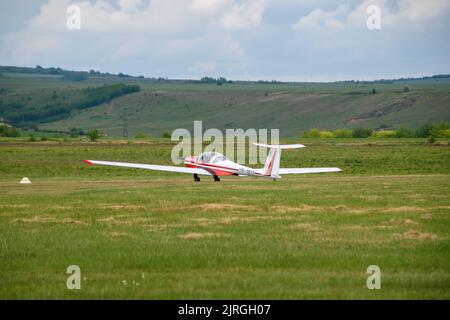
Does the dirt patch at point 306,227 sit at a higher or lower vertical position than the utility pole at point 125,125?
lower

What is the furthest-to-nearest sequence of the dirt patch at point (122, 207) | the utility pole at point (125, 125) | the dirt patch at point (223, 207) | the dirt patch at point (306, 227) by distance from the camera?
the utility pole at point (125, 125) → the dirt patch at point (122, 207) → the dirt patch at point (223, 207) → the dirt patch at point (306, 227)

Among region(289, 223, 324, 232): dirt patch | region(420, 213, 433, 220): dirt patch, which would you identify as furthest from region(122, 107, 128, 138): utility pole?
region(289, 223, 324, 232): dirt patch

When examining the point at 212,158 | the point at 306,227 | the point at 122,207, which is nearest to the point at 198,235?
the point at 306,227

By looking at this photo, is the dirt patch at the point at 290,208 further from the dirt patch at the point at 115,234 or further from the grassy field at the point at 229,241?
the dirt patch at the point at 115,234

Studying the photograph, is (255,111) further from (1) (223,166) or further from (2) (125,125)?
(1) (223,166)

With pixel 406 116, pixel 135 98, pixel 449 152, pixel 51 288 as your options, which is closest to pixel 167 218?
pixel 51 288

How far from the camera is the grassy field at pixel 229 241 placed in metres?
13.5

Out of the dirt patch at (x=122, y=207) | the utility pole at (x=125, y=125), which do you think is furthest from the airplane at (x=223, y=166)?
the utility pole at (x=125, y=125)

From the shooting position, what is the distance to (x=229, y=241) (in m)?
17.6

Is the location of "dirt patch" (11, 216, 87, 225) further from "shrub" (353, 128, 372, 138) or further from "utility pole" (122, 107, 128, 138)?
"utility pole" (122, 107, 128, 138)

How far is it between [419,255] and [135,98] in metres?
182

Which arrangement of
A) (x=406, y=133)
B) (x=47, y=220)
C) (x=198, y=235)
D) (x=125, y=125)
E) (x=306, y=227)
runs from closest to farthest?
(x=198, y=235), (x=306, y=227), (x=47, y=220), (x=406, y=133), (x=125, y=125)

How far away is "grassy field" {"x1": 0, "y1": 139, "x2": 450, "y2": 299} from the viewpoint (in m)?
13.5

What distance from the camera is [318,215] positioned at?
2117 centimetres
